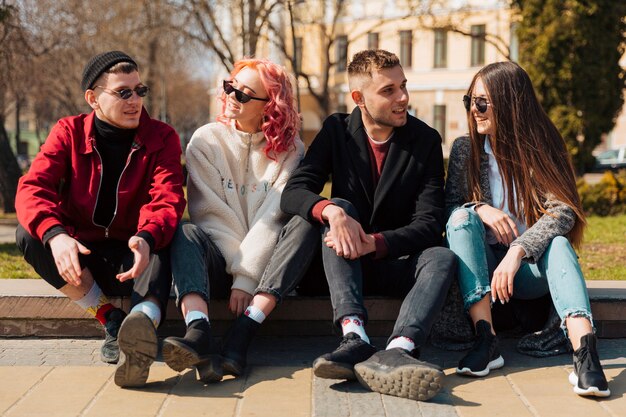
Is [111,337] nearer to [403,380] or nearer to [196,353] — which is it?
[196,353]

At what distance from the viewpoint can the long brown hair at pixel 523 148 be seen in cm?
429

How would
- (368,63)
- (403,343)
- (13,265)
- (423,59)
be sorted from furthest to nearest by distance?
(423,59) < (13,265) < (368,63) < (403,343)

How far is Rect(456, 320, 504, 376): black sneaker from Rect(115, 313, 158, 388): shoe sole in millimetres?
1419

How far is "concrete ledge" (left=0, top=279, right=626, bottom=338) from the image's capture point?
4.49 meters

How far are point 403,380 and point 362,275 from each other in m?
0.93

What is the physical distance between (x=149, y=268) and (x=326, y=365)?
98 cm

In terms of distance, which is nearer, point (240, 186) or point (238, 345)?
point (238, 345)

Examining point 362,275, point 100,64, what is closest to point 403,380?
point 362,275

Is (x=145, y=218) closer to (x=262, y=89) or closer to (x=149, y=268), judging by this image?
(x=149, y=268)

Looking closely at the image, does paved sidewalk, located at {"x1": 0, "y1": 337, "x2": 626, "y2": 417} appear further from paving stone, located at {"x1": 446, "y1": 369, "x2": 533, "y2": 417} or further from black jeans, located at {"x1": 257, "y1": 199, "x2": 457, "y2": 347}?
black jeans, located at {"x1": 257, "y1": 199, "x2": 457, "y2": 347}

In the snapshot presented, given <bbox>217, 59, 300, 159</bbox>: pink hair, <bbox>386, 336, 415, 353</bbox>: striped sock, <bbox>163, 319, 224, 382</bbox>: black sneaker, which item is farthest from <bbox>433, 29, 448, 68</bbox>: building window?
<bbox>163, 319, 224, 382</bbox>: black sneaker

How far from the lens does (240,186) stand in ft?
15.0

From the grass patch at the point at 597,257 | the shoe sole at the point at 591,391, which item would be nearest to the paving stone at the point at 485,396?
the shoe sole at the point at 591,391

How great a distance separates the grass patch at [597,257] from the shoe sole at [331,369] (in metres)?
3.34
